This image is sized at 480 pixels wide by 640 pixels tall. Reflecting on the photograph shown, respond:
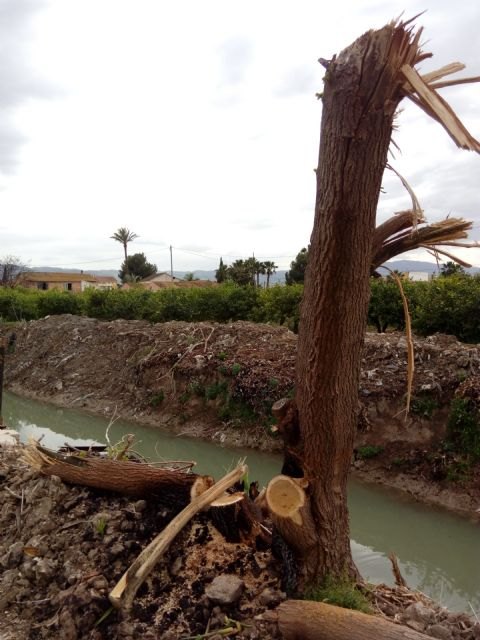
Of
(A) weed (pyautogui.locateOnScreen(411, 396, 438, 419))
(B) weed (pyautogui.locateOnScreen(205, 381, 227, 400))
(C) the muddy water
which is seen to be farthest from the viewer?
(B) weed (pyautogui.locateOnScreen(205, 381, 227, 400))

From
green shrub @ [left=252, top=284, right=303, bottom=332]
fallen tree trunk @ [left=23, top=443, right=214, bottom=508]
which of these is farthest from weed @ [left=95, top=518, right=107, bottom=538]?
green shrub @ [left=252, top=284, right=303, bottom=332]

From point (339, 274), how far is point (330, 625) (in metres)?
1.51

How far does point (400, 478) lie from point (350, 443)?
15.1 ft

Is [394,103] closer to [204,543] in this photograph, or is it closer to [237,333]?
[204,543]

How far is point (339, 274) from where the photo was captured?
8.43ft

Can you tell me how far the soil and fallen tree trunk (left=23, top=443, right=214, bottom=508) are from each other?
0.25ft

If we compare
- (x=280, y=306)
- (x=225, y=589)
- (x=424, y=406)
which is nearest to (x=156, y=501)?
(x=225, y=589)

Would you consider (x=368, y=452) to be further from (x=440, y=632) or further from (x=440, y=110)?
(x=440, y=110)

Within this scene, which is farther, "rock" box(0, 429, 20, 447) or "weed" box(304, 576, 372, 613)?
"rock" box(0, 429, 20, 447)

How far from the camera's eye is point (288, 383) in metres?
8.66

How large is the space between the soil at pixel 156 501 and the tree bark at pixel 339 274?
1.37 feet

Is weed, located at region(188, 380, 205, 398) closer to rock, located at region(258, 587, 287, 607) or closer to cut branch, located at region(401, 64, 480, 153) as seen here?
rock, located at region(258, 587, 287, 607)

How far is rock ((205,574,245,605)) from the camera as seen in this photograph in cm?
258

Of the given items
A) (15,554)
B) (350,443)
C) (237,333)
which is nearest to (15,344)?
(237,333)
